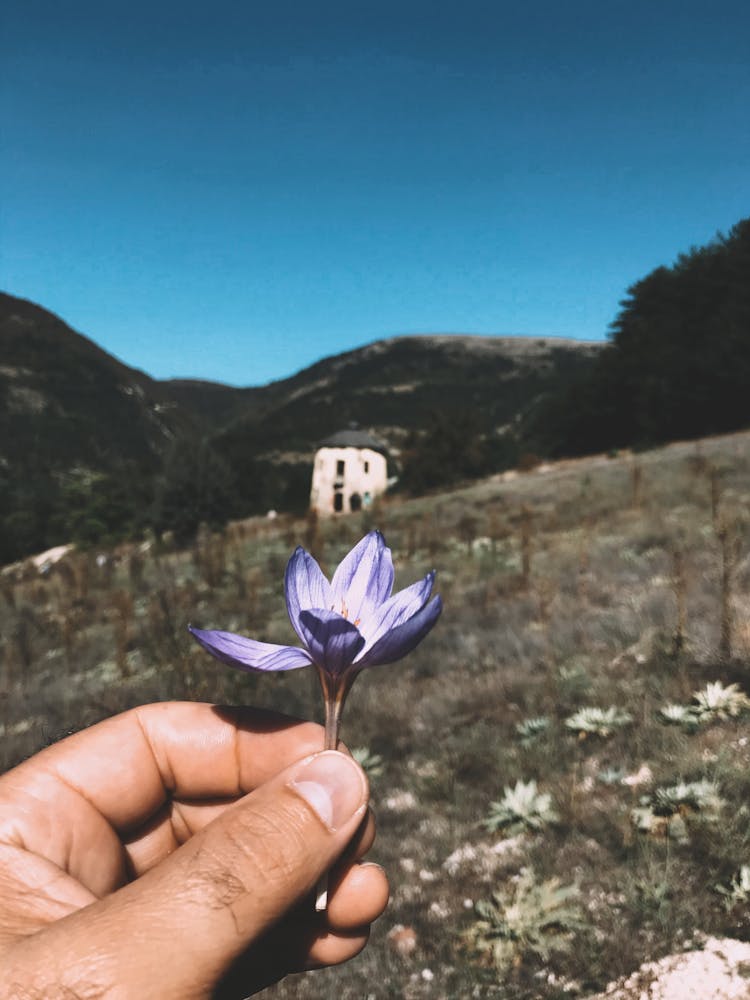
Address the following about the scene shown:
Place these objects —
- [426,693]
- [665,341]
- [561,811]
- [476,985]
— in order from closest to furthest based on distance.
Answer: [476,985] → [561,811] → [426,693] → [665,341]

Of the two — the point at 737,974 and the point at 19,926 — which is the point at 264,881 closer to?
the point at 19,926

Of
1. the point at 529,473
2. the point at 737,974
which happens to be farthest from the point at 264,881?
the point at 529,473

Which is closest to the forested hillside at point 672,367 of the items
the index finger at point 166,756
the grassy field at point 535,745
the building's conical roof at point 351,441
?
the building's conical roof at point 351,441

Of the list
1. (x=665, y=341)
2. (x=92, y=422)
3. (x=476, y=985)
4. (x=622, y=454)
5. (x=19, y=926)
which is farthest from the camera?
(x=92, y=422)

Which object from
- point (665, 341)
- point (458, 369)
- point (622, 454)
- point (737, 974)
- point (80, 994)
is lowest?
point (737, 974)

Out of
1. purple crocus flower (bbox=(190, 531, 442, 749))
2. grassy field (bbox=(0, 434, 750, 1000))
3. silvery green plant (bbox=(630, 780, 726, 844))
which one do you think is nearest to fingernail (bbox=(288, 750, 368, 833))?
purple crocus flower (bbox=(190, 531, 442, 749))

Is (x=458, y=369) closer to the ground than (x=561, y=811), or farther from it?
farther from it

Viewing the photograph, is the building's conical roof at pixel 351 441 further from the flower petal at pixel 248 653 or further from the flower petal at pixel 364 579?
the flower petal at pixel 248 653

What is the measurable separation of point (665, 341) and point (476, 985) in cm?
3885

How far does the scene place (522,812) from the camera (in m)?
3.48

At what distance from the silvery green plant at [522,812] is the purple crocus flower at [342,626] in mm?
2657

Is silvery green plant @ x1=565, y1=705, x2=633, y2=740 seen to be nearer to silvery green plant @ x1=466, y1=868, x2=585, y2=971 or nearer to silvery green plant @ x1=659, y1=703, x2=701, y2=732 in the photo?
silvery green plant @ x1=659, y1=703, x2=701, y2=732

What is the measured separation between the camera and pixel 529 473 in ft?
92.6

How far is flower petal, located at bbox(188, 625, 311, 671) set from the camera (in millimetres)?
1121
